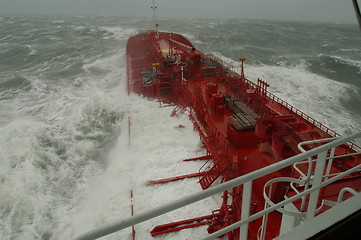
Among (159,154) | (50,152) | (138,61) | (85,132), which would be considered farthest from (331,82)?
(50,152)

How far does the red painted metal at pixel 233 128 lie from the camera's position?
6327mm

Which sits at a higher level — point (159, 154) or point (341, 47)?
point (341, 47)

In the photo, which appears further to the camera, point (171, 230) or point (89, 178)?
point (89, 178)

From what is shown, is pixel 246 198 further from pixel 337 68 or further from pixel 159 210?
pixel 337 68

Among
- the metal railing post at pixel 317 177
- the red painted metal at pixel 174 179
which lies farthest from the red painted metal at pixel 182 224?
the metal railing post at pixel 317 177

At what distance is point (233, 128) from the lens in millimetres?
8609

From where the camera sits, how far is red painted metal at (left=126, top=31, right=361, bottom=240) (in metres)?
6.33

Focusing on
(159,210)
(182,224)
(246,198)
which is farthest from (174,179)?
(159,210)

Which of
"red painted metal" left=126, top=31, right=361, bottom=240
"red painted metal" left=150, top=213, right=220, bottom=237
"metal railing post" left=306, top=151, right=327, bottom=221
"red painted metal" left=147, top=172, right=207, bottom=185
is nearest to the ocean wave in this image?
"red painted metal" left=126, top=31, right=361, bottom=240

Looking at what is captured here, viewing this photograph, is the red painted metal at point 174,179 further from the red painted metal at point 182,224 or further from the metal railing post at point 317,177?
the metal railing post at point 317,177

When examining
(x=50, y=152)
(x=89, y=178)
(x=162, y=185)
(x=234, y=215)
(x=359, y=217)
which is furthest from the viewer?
(x=50, y=152)

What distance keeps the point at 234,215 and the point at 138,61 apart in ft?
62.1

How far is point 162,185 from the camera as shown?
8.21 metres

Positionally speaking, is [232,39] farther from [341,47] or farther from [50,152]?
[50,152]
